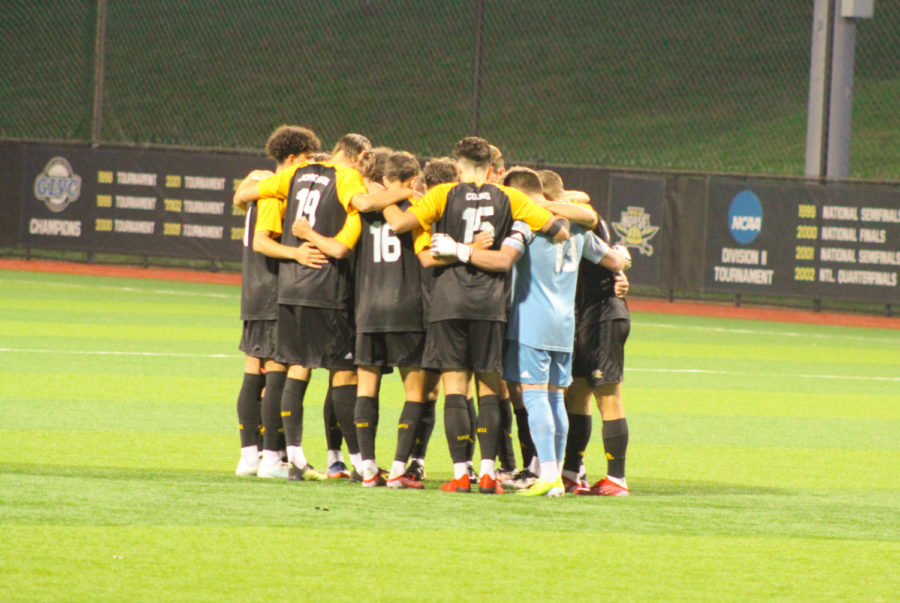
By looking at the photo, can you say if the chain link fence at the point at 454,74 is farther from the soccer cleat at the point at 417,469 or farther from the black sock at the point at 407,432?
the black sock at the point at 407,432

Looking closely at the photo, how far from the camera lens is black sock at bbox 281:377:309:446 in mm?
7805

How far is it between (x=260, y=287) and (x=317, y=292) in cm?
51

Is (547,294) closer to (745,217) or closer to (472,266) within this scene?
(472,266)

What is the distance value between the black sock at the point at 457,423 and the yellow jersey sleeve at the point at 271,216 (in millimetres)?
1395

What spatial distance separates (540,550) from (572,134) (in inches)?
1759

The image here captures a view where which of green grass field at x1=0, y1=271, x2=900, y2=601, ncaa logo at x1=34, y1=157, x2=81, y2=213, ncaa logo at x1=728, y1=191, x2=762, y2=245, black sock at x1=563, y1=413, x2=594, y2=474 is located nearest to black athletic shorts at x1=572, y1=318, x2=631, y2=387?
black sock at x1=563, y1=413, x2=594, y2=474

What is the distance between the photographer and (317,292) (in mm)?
7664

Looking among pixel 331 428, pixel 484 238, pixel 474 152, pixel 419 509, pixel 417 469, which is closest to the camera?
pixel 419 509

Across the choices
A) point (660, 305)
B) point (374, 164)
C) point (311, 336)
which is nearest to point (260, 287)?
point (311, 336)

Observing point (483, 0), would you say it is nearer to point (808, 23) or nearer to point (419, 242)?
point (419, 242)

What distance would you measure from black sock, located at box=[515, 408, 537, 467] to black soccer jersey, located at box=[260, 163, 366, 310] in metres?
1.25

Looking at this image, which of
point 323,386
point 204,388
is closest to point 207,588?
point 204,388

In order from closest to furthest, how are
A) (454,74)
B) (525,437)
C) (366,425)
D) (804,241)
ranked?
(366,425)
(525,437)
(804,241)
(454,74)

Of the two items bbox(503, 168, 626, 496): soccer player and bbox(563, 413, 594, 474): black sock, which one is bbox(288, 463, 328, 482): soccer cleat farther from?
bbox(563, 413, 594, 474): black sock
